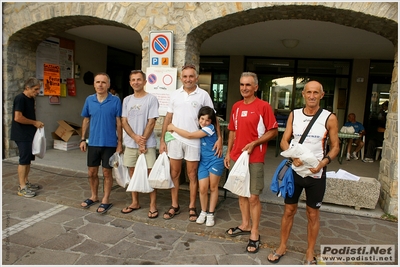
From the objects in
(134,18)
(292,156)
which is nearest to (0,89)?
(134,18)

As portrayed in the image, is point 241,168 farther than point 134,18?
No

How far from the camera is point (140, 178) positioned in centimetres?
361

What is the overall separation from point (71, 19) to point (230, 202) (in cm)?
431

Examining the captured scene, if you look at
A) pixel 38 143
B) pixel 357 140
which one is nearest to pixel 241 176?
pixel 38 143

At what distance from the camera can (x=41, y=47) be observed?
6855 millimetres

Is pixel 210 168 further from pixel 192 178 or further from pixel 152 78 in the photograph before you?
pixel 152 78

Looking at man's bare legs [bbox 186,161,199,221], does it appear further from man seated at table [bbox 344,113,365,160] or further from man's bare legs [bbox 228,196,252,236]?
man seated at table [bbox 344,113,365,160]

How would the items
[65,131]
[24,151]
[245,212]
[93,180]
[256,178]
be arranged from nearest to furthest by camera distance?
[256,178]
[245,212]
[93,180]
[24,151]
[65,131]

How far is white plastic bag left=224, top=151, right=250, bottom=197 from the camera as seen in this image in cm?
294

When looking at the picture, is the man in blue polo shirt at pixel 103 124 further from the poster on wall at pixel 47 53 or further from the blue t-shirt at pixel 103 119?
the poster on wall at pixel 47 53

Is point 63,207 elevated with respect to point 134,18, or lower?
lower

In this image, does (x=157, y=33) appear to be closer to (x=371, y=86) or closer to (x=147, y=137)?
(x=147, y=137)

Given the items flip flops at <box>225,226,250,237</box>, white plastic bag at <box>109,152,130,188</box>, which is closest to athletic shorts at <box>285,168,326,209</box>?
flip flops at <box>225,226,250,237</box>

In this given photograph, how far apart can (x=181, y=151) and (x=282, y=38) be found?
484 centimetres
